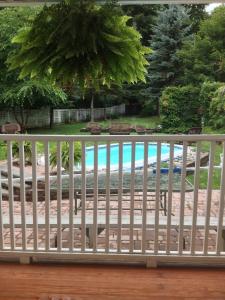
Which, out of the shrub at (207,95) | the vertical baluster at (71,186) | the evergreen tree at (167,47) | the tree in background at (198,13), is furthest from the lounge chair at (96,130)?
the vertical baluster at (71,186)

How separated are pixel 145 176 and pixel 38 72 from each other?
34.1 inches

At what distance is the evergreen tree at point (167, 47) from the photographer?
908cm

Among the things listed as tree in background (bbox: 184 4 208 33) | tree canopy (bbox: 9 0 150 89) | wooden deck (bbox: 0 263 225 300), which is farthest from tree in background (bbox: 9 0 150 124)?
tree in background (bbox: 184 4 208 33)

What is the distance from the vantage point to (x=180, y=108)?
30.9ft

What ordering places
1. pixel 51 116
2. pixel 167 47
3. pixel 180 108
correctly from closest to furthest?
1. pixel 51 116
2. pixel 180 108
3. pixel 167 47

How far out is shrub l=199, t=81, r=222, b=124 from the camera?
7.70m

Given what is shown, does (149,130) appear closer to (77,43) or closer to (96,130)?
(96,130)

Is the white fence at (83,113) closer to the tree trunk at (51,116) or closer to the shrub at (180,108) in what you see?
the tree trunk at (51,116)

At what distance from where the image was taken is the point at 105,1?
182 centimetres

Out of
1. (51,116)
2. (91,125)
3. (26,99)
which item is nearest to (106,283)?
(91,125)

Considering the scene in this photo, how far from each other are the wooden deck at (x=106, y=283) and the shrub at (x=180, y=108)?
23.4 feet

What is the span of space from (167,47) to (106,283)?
339 inches

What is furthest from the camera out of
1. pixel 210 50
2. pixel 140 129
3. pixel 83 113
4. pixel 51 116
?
pixel 51 116

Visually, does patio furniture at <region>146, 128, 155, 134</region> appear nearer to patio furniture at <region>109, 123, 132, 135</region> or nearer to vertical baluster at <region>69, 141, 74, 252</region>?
patio furniture at <region>109, 123, 132, 135</region>
